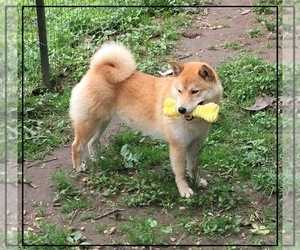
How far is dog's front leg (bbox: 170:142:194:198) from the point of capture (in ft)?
13.8

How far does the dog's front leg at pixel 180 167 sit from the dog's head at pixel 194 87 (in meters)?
0.27

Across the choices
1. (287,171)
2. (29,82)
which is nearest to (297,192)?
(287,171)

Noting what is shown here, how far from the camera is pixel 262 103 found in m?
5.30

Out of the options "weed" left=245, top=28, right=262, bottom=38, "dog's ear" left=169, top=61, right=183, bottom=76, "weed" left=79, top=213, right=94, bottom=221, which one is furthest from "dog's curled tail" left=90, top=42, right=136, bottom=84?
"weed" left=245, top=28, right=262, bottom=38

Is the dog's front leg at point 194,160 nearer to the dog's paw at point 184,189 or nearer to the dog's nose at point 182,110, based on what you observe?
the dog's paw at point 184,189

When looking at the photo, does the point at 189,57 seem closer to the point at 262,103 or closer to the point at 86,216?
the point at 262,103

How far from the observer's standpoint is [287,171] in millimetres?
4125

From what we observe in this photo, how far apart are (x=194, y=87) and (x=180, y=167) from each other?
0.63 metres

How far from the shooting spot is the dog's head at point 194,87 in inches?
154

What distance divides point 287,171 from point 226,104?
4.35 feet

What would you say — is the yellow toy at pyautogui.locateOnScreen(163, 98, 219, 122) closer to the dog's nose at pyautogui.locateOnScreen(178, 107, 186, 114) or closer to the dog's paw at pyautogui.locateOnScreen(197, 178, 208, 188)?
the dog's nose at pyautogui.locateOnScreen(178, 107, 186, 114)

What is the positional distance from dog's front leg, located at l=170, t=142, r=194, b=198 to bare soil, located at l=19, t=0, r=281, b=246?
10.9 inches

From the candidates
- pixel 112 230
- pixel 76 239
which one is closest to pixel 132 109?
pixel 112 230

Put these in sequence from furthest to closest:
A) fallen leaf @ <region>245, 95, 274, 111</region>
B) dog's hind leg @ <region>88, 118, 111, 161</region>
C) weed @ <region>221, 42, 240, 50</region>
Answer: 1. weed @ <region>221, 42, 240, 50</region>
2. fallen leaf @ <region>245, 95, 274, 111</region>
3. dog's hind leg @ <region>88, 118, 111, 161</region>
